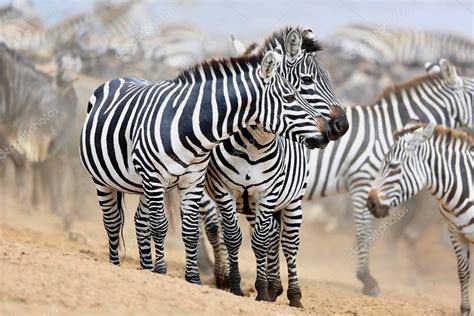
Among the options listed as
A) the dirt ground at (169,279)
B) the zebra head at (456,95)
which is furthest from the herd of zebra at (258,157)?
the zebra head at (456,95)

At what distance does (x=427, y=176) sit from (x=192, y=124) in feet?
10.1

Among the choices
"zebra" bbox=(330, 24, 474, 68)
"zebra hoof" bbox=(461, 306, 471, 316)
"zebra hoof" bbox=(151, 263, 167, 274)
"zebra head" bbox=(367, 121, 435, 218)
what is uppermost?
"zebra" bbox=(330, 24, 474, 68)

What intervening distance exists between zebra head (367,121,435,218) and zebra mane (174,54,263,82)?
234 cm

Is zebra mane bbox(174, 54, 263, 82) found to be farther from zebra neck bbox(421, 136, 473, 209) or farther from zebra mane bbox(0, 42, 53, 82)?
zebra mane bbox(0, 42, 53, 82)

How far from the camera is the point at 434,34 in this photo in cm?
3114

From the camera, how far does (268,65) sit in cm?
807

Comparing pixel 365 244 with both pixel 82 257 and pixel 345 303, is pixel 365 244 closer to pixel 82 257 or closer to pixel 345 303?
pixel 345 303

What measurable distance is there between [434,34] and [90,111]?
77.1 ft

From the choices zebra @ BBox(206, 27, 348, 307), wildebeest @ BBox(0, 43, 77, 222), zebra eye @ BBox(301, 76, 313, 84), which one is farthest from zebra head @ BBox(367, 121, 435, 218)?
wildebeest @ BBox(0, 43, 77, 222)

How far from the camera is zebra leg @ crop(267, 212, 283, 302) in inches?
358

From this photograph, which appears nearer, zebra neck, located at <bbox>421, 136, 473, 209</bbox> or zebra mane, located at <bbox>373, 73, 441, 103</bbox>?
zebra neck, located at <bbox>421, 136, 473, 209</bbox>

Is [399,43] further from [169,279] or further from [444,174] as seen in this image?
[169,279]

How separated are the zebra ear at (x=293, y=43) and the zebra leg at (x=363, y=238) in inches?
161

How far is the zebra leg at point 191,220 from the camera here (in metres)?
8.27
